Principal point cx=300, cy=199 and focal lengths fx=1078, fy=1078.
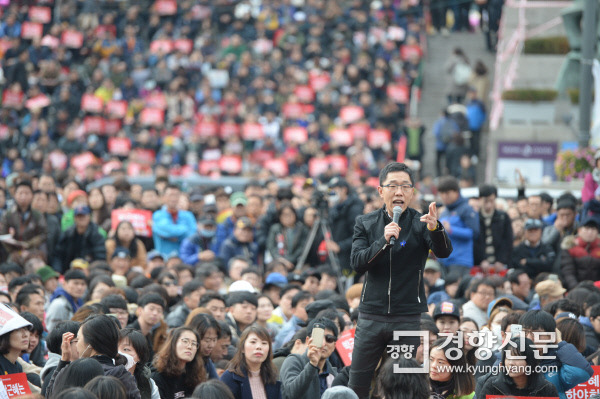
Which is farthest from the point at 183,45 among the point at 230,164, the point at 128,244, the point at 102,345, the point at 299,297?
the point at 102,345

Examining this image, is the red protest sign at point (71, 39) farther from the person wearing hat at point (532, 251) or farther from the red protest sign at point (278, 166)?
the person wearing hat at point (532, 251)

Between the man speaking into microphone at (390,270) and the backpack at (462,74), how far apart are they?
59.8 ft

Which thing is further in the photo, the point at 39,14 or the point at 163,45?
the point at 39,14

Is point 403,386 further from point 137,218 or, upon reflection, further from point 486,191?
point 137,218

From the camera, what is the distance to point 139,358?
8398 mm

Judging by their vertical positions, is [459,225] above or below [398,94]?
below

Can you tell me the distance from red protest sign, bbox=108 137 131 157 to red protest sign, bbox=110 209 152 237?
10.9 metres

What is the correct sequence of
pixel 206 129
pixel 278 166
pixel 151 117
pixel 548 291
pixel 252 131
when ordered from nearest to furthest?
pixel 548 291 < pixel 278 166 < pixel 206 129 < pixel 252 131 < pixel 151 117

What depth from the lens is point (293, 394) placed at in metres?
8.32

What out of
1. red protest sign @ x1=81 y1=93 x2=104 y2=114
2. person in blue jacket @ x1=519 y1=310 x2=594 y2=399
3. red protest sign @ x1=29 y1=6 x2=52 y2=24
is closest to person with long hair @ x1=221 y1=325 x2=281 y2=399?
person in blue jacket @ x1=519 y1=310 x2=594 y2=399

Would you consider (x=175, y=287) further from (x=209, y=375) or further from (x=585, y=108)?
(x=585, y=108)

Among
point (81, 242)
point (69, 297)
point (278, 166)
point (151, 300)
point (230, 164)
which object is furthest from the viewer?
point (278, 166)

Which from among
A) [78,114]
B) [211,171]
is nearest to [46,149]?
[78,114]

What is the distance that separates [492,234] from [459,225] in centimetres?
55
